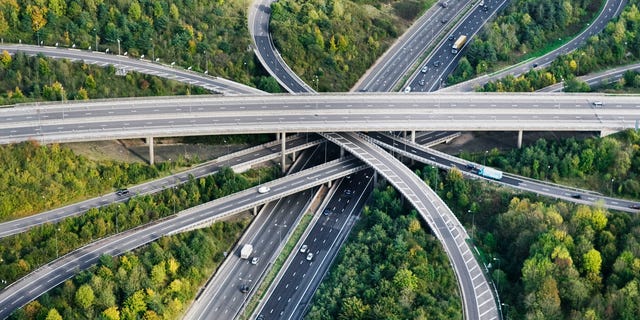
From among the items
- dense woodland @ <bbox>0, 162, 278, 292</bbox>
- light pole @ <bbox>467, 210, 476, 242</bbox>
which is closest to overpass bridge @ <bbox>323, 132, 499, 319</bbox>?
light pole @ <bbox>467, 210, 476, 242</bbox>

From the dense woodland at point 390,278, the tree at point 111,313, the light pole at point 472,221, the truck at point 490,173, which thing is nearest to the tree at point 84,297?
the tree at point 111,313

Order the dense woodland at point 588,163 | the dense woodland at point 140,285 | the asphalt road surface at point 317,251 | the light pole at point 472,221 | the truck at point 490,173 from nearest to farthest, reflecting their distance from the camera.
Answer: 1. the dense woodland at point 140,285
2. the asphalt road surface at point 317,251
3. the light pole at point 472,221
4. the dense woodland at point 588,163
5. the truck at point 490,173

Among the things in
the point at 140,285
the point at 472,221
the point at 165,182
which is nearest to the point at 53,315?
the point at 140,285

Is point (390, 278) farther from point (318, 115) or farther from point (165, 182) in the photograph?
point (165, 182)

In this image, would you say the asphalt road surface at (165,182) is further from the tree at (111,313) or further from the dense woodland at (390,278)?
the dense woodland at (390,278)

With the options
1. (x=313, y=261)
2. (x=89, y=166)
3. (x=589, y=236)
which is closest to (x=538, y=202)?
(x=589, y=236)

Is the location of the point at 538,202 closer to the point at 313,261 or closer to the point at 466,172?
the point at 466,172
